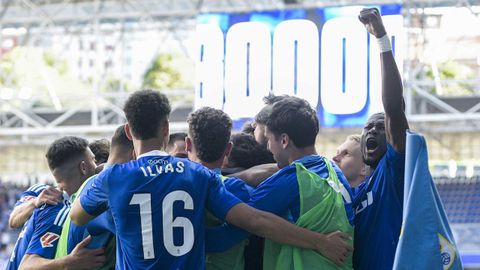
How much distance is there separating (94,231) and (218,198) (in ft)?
2.30

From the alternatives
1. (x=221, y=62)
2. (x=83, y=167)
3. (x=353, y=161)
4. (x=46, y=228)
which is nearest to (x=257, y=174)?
(x=353, y=161)

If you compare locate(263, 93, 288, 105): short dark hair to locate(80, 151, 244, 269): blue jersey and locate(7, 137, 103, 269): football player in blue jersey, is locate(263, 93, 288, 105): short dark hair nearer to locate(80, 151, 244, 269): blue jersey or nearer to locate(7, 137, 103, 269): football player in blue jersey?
locate(80, 151, 244, 269): blue jersey

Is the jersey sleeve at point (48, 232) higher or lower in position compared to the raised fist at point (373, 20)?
lower

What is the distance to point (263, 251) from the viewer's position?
14.8 ft

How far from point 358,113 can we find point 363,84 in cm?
50

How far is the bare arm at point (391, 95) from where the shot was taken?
431cm

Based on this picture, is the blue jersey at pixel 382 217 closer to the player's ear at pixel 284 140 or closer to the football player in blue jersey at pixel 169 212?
the football player in blue jersey at pixel 169 212

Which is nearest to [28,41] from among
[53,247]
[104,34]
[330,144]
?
[104,34]

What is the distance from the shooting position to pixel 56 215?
16.2 feet

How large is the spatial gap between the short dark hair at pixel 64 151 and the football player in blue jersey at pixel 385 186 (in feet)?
4.89

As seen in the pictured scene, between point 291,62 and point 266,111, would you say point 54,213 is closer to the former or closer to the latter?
point 266,111

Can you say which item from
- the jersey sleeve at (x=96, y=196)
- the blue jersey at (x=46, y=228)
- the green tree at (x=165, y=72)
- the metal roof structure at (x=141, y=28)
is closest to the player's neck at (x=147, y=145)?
the jersey sleeve at (x=96, y=196)

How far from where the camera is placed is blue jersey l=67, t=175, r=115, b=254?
4457 millimetres

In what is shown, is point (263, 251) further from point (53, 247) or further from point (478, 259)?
point (478, 259)
